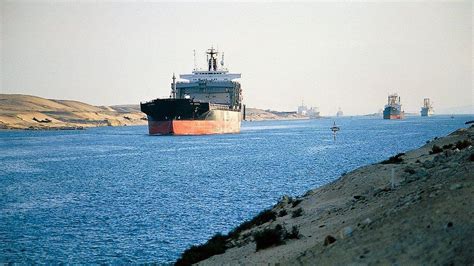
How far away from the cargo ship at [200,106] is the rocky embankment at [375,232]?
76.6 metres

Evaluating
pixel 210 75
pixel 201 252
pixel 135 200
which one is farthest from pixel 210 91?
pixel 201 252

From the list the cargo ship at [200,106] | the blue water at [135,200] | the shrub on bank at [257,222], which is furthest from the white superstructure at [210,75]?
the shrub on bank at [257,222]

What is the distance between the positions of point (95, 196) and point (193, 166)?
67.3 ft

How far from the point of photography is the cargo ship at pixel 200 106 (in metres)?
96.4

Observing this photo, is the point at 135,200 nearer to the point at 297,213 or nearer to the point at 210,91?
the point at 297,213

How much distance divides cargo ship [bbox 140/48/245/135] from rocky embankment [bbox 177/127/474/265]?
251 ft

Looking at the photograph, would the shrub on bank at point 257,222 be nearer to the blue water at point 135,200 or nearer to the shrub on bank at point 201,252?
the shrub on bank at point 201,252

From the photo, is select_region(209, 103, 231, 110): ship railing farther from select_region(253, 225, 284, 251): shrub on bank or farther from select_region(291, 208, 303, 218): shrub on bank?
select_region(253, 225, 284, 251): shrub on bank

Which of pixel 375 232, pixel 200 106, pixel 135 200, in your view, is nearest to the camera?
pixel 375 232

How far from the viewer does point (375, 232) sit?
419 inches

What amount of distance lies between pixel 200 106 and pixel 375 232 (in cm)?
8689

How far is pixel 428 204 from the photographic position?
11.0 meters

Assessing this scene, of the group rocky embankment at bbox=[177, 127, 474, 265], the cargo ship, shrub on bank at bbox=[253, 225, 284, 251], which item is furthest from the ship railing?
shrub on bank at bbox=[253, 225, 284, 251]

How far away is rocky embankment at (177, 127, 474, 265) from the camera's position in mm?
9125
